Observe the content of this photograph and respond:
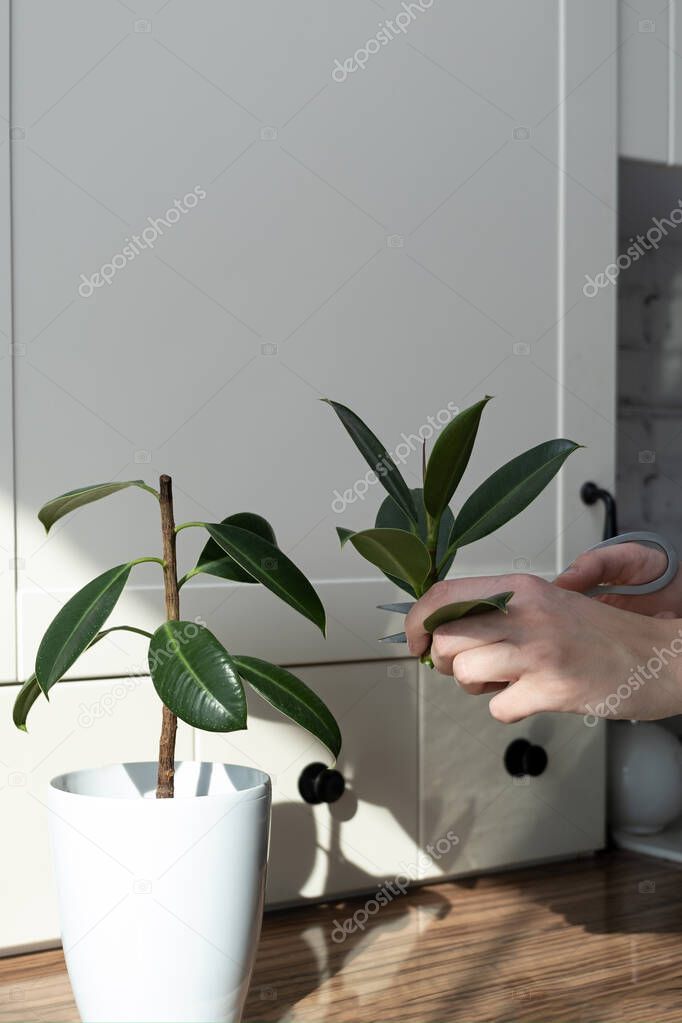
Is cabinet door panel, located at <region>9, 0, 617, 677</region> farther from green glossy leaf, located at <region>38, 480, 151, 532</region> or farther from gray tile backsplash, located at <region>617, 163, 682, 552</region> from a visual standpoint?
gray tile backsplash, located at <region>617, 163, 682, 552</region>

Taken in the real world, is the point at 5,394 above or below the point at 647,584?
above

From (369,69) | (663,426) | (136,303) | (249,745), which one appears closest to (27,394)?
(136,303)

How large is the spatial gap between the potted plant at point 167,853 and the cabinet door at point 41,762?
159 mm

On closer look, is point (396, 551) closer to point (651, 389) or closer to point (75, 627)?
point (75, 627)

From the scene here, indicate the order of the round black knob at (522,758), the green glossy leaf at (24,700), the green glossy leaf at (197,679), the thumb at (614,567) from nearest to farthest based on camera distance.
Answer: the green glossy leaf at (197,679) → the green glossy leaf at (24,700) → the thumb at (614,567) → the round black knob at (522,758)

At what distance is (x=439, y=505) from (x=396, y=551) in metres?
0.07

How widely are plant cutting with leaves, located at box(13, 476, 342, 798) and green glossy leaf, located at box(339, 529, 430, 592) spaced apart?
0.06 meters

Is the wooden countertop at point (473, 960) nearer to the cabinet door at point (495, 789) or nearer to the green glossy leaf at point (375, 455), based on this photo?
the cabinet door at point (495, 789)

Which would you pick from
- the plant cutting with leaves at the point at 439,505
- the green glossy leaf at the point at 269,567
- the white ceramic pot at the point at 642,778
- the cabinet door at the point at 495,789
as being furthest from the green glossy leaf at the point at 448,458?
the white ceramic pot at the point at 642,778

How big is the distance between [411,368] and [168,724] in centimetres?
51

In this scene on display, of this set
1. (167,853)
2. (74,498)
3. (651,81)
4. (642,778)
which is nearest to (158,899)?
(167,853)

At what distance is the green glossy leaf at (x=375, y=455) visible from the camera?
80 centimetres

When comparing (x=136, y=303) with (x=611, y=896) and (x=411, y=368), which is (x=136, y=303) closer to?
(x=411, y=368)

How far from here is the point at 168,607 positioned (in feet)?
2.78
